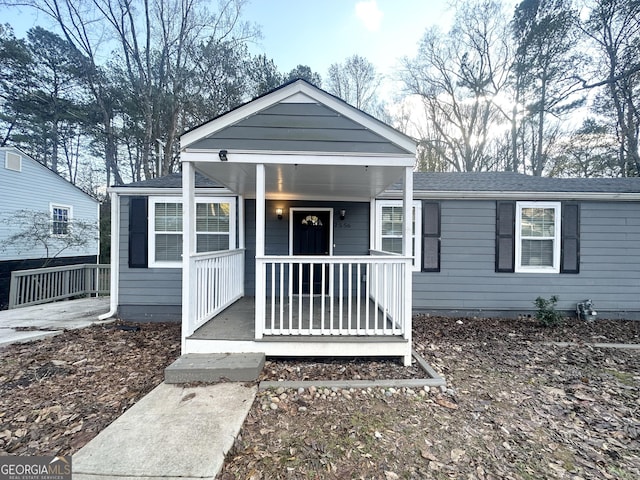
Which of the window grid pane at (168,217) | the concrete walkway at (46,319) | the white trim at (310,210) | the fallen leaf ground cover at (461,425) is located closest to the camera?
the fallen leaf ground cover at (461,425)

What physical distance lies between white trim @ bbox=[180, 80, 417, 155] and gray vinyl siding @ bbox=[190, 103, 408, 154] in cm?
5

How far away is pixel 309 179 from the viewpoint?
177 inches

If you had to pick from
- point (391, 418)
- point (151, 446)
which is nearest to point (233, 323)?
point (151, 446)

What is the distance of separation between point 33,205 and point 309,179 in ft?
40.7

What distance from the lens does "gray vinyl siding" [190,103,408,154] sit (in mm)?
3465

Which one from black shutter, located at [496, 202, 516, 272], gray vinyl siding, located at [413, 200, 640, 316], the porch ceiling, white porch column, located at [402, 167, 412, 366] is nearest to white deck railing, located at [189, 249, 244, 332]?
the porch ceiling

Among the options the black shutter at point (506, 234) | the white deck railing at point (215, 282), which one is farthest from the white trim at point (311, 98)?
the black shutter at point (506, 234)

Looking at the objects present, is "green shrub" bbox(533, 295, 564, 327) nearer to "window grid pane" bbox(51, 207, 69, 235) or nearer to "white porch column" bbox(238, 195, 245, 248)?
"white porch column" bbox(238, 195, 245, 248)

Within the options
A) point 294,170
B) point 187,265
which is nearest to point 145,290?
point 187,265

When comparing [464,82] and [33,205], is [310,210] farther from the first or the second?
[464,82]

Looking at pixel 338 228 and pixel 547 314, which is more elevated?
pixel 338 228

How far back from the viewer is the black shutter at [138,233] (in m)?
5.57

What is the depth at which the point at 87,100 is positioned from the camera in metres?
12.7

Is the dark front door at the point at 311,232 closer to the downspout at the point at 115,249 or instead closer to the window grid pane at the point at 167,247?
the window grid pane at the point at 167,247
